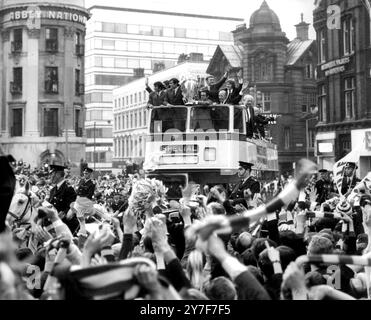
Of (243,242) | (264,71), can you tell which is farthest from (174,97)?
(264,71)

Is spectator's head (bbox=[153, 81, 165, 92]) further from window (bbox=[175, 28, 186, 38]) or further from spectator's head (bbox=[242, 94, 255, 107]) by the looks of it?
window (bbox=[175, 28, 186, 38])

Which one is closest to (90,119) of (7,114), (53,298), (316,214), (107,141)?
(107,141)

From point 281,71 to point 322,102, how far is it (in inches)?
233

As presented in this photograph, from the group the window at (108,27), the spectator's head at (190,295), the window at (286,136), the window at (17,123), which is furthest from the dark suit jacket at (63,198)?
the window at (17,123)

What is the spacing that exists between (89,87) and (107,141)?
1119 cm

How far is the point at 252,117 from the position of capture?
57.8 feet

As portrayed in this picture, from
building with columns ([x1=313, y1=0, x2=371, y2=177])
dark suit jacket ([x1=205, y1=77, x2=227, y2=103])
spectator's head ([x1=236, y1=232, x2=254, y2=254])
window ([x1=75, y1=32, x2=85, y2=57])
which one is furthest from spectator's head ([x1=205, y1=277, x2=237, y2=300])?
window ([x1=75, y1=32, x2=85, y2=57])

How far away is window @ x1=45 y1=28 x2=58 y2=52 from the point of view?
168ft

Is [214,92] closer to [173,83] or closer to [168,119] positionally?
[173,83]

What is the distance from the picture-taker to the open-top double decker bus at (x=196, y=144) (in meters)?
16.0

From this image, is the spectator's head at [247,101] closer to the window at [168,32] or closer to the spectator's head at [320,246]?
the spectator's head at [320,246]

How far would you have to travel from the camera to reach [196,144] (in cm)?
1616

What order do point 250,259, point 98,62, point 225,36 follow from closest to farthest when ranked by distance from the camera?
point 250,259 → point 225,36 → point 98,62
